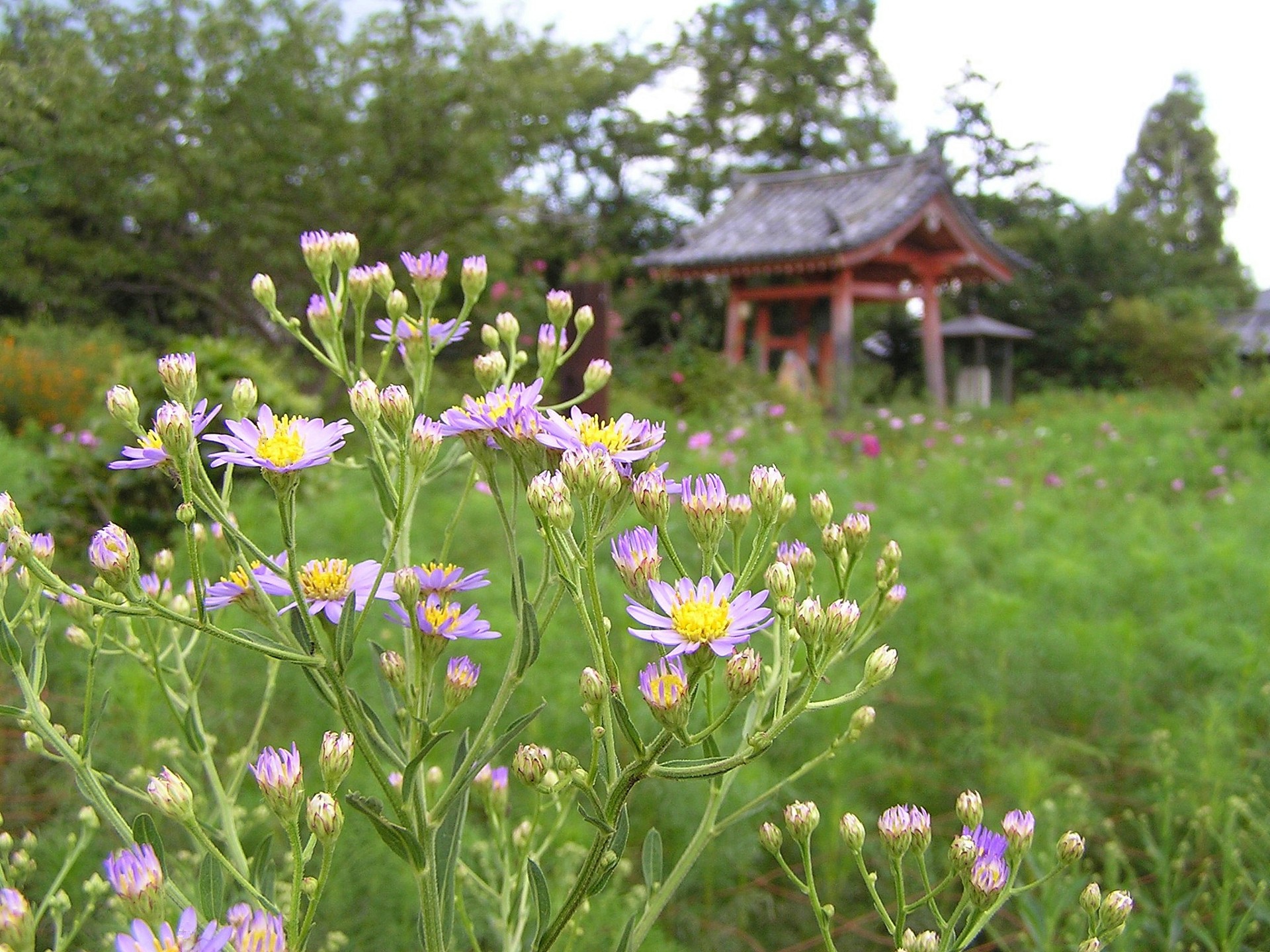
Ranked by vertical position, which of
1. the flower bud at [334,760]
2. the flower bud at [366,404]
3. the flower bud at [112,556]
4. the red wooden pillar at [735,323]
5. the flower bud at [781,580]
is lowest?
the red wooden pillar at [735,323]

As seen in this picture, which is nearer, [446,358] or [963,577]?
[963,577]

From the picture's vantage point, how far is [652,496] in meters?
0.76

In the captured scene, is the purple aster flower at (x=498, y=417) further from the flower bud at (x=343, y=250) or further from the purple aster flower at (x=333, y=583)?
the flower bud at (x=343, y=250)

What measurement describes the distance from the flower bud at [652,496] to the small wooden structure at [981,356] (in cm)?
1598

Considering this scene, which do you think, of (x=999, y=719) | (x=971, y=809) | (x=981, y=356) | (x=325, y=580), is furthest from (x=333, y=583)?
(x=981, y=356)

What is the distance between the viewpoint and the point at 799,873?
2.27 metres

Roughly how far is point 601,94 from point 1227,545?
605 inches

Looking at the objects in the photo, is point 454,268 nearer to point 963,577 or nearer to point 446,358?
point 446,358

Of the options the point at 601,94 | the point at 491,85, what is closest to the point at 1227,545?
the point at 491,85

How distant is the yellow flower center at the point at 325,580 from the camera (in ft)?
2.43

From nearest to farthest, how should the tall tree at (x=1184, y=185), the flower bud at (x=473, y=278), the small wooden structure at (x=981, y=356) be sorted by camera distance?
the flower bud at (x=473, y=278) < the small wooden structure at (x=981, y=356) < the tall tree at (x=1184, y=185)

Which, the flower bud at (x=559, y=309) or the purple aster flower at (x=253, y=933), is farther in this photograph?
the flower bud at (x=559, y=309)

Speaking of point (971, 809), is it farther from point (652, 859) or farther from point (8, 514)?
point (8, 514)

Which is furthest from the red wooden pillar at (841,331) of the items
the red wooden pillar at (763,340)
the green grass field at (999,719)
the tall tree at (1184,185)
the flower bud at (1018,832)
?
the tall tree at (1184,185)
